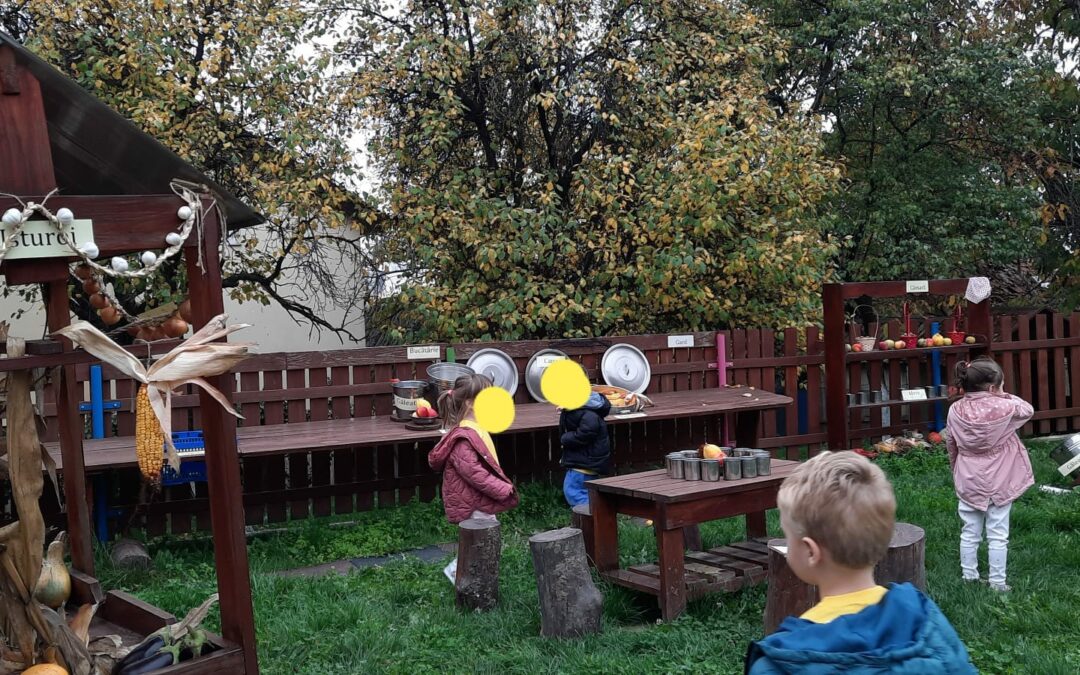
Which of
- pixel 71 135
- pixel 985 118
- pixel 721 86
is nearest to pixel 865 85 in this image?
pixel 985 118

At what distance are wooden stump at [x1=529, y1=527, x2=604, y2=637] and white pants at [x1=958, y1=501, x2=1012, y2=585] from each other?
2401 millimetres

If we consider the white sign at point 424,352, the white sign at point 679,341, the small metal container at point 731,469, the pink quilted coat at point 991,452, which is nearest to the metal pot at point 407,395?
the white sign at point 424,352

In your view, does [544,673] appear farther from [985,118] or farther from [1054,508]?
[985,118]

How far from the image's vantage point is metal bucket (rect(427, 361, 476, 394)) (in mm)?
8281

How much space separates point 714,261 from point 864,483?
8.56 metres

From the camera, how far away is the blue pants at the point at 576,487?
24.5 ft

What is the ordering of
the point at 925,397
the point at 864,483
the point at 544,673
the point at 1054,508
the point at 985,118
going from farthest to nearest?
1. the point at 985,118
2. the point at 925,397
3. the point at 1054,508
4. the point at 544,673
5. the point at 864,483

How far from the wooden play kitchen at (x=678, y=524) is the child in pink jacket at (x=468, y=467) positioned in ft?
2.16

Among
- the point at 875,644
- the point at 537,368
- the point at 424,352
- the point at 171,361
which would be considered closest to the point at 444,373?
the point at 424,352

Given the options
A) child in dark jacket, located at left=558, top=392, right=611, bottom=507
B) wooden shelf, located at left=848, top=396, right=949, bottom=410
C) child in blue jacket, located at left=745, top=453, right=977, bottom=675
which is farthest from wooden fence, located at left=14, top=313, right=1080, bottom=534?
child in blue jacket, located at left=745, top=453, right=977, bottom=675

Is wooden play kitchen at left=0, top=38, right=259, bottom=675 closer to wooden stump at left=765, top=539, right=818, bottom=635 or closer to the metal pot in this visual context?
wooden stump at left=765, top=539, right=818, bottom=635

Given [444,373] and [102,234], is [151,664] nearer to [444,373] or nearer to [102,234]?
[102,234]

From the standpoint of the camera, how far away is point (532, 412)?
867 cm

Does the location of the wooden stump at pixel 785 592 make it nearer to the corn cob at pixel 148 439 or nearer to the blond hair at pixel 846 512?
the blond hair at pixel 846 512
